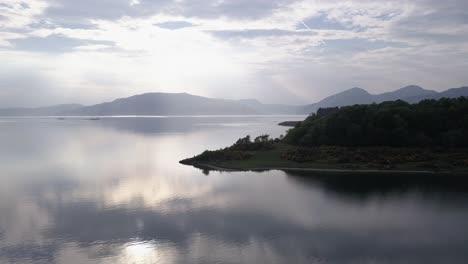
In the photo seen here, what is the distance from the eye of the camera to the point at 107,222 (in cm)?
2870

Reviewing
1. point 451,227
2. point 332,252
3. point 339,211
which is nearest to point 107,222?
point 332,252

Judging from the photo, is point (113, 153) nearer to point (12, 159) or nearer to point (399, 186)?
point (12, 159)

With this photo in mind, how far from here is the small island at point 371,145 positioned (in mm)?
54438

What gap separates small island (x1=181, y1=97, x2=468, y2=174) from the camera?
54438 millimetres

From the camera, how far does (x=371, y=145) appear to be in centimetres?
6378

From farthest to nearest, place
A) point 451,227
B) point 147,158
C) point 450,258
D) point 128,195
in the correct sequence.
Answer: point 147,158 → point 128,195 → point 451,227 → point 450,258

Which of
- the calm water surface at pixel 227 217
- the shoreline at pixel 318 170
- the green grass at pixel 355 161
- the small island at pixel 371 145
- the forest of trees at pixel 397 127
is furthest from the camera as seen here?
the forest of trees at pixel 397 127

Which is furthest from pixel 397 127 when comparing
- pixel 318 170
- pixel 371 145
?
pixel 318 170

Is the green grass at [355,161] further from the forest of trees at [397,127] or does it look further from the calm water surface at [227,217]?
the calm water surface at [227,217]

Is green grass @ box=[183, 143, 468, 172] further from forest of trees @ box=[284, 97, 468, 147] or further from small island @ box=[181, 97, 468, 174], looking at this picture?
forest of trees @ box=[284, 97, 468, 147]

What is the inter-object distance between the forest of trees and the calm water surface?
16.5 metres

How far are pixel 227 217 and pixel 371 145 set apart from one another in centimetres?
4047

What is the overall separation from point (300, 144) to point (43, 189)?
42.8 metres

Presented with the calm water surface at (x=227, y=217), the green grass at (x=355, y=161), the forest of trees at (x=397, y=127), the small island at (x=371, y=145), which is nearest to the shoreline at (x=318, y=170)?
the small island at (x=371, y=145)
